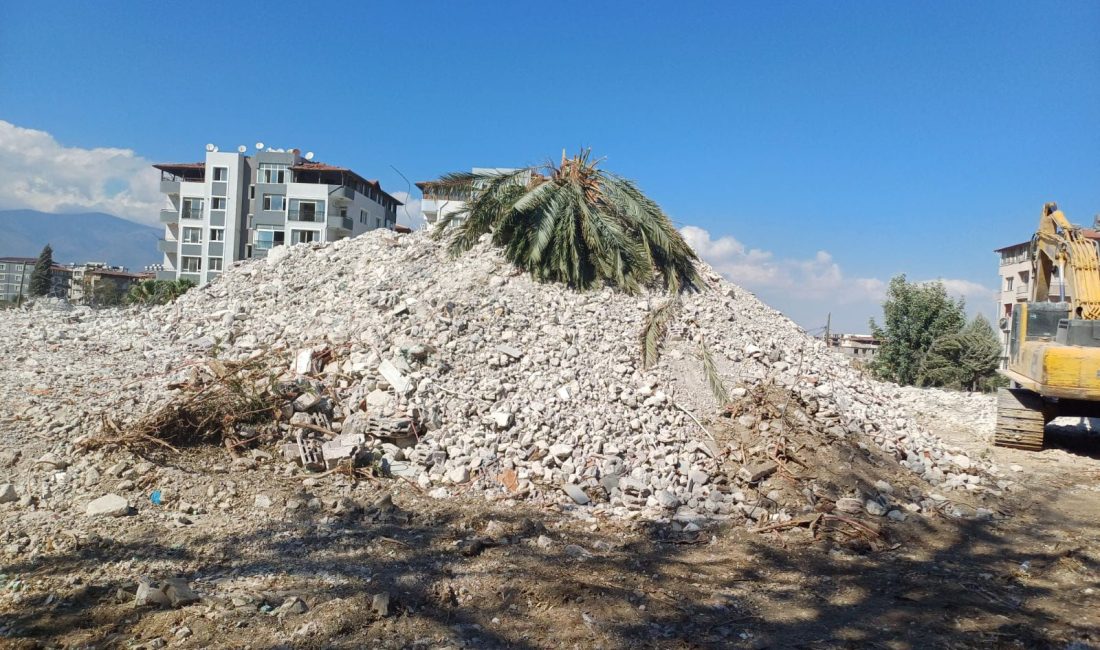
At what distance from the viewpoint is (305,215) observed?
133 ft

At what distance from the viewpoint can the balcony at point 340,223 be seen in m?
40.4

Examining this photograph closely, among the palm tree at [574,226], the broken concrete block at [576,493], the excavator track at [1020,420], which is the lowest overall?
the broken concrete block at [576,493]

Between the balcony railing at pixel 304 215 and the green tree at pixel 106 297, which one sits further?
the balcony railing at pixel 304 215

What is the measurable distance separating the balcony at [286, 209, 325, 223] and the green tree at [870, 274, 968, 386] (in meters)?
31.0

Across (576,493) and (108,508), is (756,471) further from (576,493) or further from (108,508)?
(108,508)

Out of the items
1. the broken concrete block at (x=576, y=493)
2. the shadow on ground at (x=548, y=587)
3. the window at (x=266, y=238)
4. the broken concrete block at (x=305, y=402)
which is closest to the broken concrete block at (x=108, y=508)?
the shadow on ground at (x=548, y=587)

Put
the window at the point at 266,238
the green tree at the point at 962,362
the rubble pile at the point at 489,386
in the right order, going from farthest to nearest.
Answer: the window at the point at 266,238 → the green tree at the point at 962,362 → the rubble pile at the point at 489,386

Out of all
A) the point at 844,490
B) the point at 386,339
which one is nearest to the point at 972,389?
the point at 844,490

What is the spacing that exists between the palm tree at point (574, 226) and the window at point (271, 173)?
3443 centimetres

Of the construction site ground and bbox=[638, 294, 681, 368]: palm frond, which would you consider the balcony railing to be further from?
the construction site ground

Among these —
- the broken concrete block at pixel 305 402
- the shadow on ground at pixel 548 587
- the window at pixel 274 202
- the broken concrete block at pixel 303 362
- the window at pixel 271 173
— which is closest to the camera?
the shadow on ground at pixel 548 587

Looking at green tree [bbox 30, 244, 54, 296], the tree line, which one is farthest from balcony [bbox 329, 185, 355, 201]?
the tree line

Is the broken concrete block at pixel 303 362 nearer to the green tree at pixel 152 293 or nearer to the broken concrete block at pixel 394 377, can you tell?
the broken concrete block at pixel 394 377

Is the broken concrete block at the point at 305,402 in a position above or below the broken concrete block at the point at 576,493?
above
